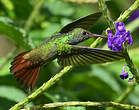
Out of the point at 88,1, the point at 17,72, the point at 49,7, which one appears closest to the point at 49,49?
the point at 17,72

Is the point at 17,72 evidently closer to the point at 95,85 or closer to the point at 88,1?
the point at 88,1

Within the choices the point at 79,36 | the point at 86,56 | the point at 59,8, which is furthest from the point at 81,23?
the point at 59,8

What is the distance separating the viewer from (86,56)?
1.37 metres

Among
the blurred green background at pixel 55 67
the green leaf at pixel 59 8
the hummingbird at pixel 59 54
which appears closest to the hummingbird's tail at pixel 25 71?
the hummingbird at pixel 59 54

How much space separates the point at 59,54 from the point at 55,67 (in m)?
0.96

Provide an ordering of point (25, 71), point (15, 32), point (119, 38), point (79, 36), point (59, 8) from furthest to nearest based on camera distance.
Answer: point (59, 8), point (15, 32), point (25, 71), point (79, 36), point (119, 38)

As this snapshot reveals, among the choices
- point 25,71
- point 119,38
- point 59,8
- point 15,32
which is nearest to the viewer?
point 119,38

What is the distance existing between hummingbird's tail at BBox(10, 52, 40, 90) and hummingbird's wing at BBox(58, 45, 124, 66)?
0.15 m

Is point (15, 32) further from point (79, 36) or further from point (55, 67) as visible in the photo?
point (79, 36)

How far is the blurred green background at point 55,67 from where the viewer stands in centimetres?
218

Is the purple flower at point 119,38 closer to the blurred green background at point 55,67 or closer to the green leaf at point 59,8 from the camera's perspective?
the blurred green background at point 55,67

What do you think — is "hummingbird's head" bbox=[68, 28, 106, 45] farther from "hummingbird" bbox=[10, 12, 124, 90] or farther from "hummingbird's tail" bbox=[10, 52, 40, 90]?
"hummingbird's tail" bbox=[10, 52, 40, 90]

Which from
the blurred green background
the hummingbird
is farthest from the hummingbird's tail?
the blurred green background

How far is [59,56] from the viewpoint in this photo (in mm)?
1552
